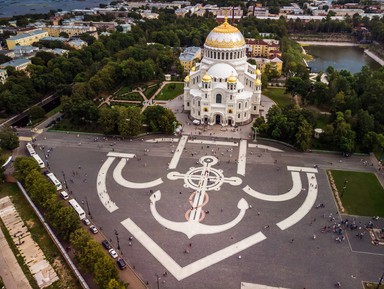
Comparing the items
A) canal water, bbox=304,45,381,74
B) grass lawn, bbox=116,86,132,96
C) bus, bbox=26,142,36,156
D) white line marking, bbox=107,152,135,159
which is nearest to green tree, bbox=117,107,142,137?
white line marking, bbox=107,152,135,159

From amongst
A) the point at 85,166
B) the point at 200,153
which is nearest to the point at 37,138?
the point at 85,166

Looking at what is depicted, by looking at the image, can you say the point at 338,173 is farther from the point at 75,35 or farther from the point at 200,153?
the point at 75,35

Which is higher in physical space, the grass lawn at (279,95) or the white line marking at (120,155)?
the grass lawn at (279,95)

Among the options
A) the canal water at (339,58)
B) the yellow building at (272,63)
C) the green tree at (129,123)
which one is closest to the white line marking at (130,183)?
the green tree at (129,123)

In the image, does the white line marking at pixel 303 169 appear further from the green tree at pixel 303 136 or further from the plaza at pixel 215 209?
the green tree at pixel 303 136

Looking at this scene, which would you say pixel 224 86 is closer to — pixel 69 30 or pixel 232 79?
pixel 232 79

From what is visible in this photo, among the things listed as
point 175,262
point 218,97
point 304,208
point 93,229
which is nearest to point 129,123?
point 218,97
